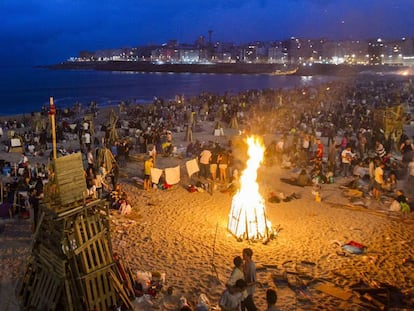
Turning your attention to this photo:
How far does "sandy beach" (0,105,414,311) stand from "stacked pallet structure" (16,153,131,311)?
749 mm

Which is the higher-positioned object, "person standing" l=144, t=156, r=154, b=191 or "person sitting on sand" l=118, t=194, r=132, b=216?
"person standing" l=144, t=156, r=154, b=191

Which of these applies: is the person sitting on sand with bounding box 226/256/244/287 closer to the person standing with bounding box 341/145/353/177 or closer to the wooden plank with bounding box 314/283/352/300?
the wooden plank with bounding box 314/283/352/300

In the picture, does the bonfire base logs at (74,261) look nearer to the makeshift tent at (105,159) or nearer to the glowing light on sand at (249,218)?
the glowing light on sand at (249,218)

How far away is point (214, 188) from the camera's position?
13.8 m

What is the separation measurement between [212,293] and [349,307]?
232 cm

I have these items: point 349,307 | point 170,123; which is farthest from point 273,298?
point 170,123

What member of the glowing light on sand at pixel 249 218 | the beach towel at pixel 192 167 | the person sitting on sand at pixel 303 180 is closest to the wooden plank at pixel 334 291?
the glowing light on sand at pixel 249 218

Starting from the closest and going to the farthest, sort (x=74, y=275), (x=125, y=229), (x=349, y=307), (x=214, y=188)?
(x=74, y=275) < (x=349, y=307) < (x=125, y=229) < (x=214, y=188)

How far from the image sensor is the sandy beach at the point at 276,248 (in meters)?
7.78

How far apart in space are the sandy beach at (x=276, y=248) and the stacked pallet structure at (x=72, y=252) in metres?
0.75

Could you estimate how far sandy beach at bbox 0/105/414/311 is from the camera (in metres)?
7.78

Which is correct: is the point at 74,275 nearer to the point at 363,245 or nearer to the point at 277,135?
the point at 363,245

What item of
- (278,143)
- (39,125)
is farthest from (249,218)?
(39,125)

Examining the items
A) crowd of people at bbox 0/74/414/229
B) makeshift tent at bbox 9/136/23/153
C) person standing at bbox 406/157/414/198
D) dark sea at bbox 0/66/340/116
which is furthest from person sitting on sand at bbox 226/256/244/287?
dark sea at bbox 0/66/340/116
